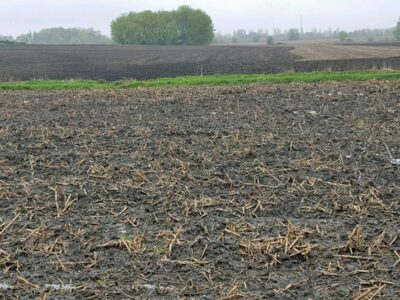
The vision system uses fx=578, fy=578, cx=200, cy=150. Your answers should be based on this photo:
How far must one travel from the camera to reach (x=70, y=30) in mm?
185375

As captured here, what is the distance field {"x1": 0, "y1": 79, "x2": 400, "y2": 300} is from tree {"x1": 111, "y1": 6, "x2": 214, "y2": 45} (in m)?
84.8

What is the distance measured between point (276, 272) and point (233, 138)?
5.69 metres

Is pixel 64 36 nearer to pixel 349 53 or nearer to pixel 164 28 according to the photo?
pixel 164 28

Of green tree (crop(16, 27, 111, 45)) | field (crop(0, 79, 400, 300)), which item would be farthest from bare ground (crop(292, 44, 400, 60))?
green tree (crop(16, 27, 111, 45))

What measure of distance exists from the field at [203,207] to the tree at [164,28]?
8479cm

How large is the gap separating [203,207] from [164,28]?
3612 inches

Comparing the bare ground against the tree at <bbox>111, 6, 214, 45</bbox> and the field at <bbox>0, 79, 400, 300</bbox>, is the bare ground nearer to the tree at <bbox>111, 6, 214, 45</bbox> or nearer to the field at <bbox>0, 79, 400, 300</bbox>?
the field at <bbox>0, 79, 400, 300</bbox>

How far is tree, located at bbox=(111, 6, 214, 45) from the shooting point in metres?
95.9

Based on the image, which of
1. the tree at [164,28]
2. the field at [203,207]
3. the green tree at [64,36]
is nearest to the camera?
the field at [203,207]

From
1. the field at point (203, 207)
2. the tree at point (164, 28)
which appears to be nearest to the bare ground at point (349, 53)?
the field at point (203, 207)

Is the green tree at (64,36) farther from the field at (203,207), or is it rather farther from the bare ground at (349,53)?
the field at (203,207)

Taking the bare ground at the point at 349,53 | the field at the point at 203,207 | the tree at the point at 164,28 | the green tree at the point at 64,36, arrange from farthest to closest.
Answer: the green tree at the point at 64,36 → the tree at the point at 164,28 → the bare ground at the point at 349,53 → the field at the point at 203,207

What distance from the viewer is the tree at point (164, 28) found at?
315 feet

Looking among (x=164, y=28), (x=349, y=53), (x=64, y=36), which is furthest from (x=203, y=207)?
(x=64, y=36)
